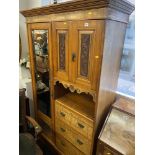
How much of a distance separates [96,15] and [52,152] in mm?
1819

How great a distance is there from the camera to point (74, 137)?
1518 mm

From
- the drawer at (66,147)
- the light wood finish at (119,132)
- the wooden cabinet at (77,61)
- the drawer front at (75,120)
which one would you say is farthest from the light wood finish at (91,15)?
the drawer at (66,147)

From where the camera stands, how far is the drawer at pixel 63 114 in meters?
1.52

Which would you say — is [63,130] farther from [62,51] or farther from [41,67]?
[62,51]

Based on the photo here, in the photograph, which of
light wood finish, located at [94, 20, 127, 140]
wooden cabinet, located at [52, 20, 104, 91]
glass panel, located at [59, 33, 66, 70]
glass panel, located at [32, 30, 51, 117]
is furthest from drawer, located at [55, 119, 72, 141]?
glass panel, located at [59, 33, 66, 70]

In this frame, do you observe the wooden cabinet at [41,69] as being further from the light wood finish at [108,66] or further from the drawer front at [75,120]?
the light wood finish at [108,66]

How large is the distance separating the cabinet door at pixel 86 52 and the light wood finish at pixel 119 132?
376mm

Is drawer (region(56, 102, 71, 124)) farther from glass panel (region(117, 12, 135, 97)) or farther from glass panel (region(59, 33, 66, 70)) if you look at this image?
glass panel (region(117, 12, 135, 97))

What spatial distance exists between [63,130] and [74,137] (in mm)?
186

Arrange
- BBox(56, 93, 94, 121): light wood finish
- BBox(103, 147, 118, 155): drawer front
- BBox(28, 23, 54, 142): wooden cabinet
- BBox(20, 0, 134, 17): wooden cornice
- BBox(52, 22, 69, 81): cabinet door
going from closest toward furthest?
BBox(20, 0, 134, 17): wooden cornice, BBox(103, 147, 118, 155): drawer front, BBox(52, 22, 69, 81): cabinet door, BBox(56, 93, 94, 121): light wood finish, BBox(28, 23, 54, 142): wooden cabinet

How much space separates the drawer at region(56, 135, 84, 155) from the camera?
157cm

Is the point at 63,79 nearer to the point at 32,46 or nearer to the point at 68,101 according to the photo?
the point at 68,101

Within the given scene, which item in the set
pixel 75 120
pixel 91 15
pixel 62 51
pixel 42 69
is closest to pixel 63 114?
pixel 75 120
